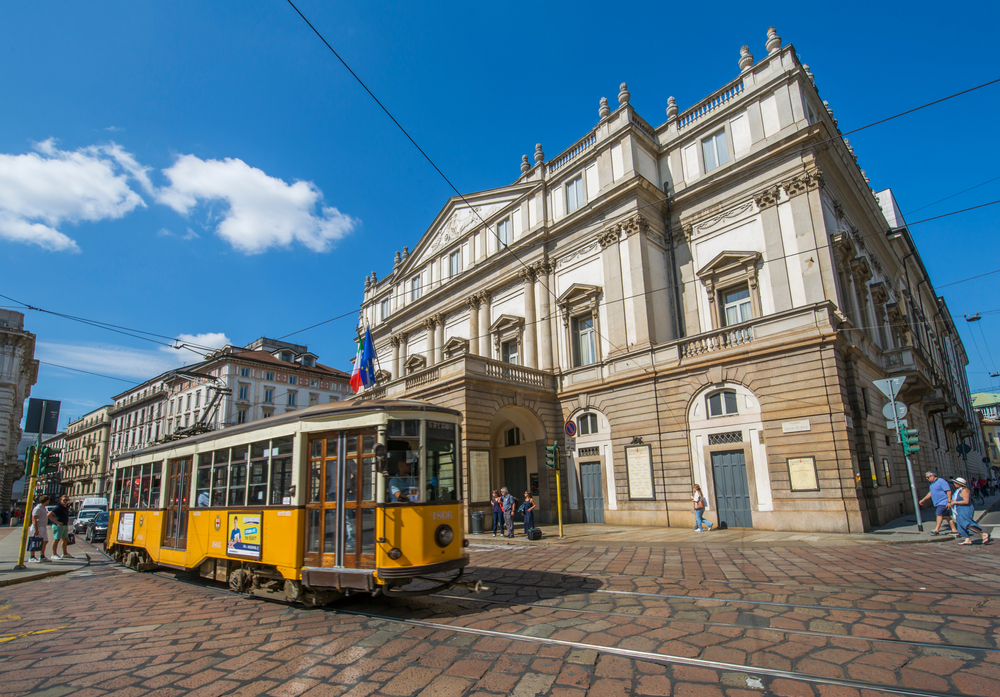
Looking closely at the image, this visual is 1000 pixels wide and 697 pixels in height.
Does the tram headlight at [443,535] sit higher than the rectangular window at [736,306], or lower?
lower

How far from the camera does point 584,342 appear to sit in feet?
76.8

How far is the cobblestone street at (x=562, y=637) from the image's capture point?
178 inches

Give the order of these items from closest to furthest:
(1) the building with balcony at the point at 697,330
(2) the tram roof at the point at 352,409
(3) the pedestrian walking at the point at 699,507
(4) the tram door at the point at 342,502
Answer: (4) the tram door at the point at 342,502 < (2) the tram roof at the point at 352,409 < (1) the building with balcony at the point at 697,330 < (3) the pedestrian walking at the point at 699,507

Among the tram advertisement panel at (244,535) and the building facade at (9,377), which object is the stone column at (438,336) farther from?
the building facade at (9,377)

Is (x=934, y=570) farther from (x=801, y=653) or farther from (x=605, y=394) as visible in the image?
(x=605, y=394)

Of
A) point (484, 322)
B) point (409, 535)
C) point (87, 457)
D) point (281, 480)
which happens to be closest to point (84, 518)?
point (484, 322)

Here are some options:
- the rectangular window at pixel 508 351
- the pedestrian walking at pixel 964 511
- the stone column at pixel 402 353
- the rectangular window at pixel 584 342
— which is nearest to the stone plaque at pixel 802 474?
the pedestrian walking at pixel 964 511

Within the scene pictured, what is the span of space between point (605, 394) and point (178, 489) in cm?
1495

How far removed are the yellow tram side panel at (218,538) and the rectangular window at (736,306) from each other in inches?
669

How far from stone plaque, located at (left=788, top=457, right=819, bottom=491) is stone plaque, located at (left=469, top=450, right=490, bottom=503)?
9828mm

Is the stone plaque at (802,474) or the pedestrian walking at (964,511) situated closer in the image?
the pedestrian walking at (964,511)

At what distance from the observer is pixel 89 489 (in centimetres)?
7269

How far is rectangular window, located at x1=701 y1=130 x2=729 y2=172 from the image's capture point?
21147mm

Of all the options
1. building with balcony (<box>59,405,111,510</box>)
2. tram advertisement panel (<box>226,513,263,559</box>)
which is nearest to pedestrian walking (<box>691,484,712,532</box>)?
tram advertisement panel (<box>226,513,263,559</box>)
